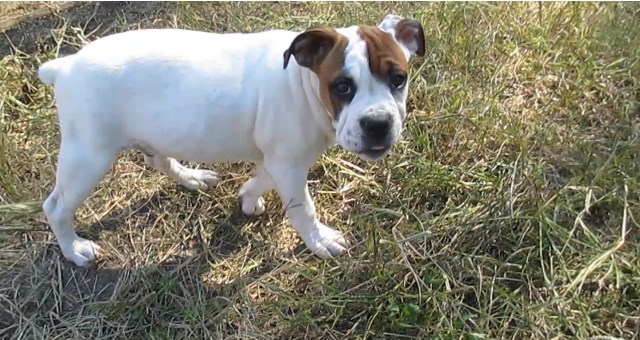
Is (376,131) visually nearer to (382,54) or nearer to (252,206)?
(382,54)

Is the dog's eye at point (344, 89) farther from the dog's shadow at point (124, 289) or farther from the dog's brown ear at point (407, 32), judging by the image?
the dog's shadow at point (124, 289)

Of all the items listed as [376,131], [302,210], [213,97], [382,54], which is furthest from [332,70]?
[302,210]

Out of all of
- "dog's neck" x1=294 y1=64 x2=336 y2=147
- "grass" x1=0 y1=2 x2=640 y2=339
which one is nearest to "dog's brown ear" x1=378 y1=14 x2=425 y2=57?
"dog's neck" x1=294 y1=64 x2=336 y2=147

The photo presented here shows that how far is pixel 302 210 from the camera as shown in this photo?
13.5ft

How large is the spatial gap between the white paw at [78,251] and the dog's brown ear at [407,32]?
195cm

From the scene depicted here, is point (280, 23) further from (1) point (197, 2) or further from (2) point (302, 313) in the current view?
(2) point (302, 313)

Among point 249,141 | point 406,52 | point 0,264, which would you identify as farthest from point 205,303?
point 406,52

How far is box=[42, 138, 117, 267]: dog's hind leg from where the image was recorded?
3.80m

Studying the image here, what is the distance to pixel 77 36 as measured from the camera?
567cm

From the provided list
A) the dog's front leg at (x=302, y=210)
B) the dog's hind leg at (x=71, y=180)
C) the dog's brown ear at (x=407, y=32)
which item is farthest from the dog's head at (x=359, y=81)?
the dog's hind leg at (x=71, y=180)

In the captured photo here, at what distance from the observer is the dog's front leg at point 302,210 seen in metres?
3.93

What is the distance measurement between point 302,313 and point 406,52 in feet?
4.41

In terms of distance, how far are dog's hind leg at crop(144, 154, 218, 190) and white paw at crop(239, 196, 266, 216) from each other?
27 centimetres

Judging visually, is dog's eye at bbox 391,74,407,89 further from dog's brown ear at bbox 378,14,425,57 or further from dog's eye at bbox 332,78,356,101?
dog's brown ear at bbox 378,14,425,57
